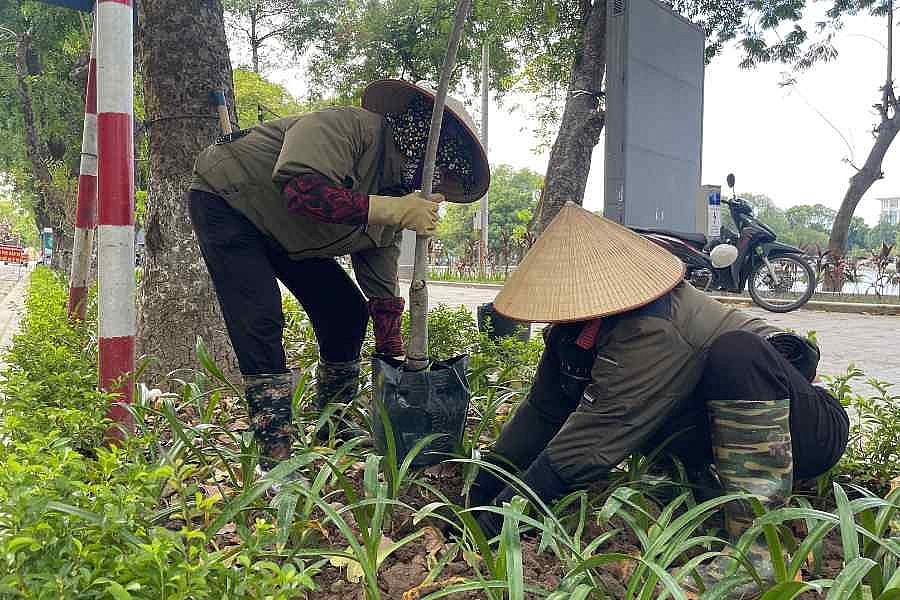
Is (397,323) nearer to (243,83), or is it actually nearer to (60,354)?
(60,354)

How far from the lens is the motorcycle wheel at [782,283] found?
10258 mm

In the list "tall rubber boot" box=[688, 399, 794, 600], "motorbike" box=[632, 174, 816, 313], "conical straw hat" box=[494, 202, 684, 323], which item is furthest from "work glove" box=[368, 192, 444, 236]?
"motorbike" box=[632, 174, 816, 313]

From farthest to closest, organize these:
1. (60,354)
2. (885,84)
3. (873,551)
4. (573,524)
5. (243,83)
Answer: (243,83), (885,84), (60,354), (573,524), (873,551)

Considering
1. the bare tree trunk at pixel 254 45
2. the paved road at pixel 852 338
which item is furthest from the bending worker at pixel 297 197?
the bare tree trunk at pixel 254 45

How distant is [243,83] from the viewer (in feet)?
55.6

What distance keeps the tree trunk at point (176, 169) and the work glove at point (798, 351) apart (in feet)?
9.47

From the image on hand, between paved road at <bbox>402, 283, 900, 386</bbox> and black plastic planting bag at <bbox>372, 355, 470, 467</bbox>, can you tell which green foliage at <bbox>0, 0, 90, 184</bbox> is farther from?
black plastic planting bag at <bbox>372, 355, 470, 467</bbox>

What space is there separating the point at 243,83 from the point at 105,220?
50.4 feet

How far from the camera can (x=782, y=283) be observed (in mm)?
10820

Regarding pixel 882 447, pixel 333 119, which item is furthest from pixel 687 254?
pixel 333 119

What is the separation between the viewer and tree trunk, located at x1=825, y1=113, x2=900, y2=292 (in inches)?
566

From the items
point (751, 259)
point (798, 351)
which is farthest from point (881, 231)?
point (798, 351)

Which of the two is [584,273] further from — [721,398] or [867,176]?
[867,176]

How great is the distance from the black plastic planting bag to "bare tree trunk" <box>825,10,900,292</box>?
13.8 metres
